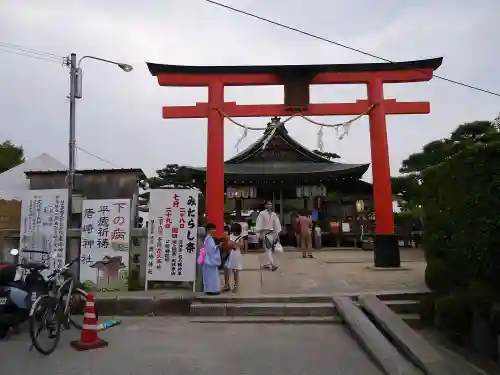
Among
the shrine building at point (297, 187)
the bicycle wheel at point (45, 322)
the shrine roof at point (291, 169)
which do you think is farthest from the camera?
the shrine building at point (297, 187)

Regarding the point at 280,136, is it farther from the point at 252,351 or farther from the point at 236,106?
the point at 252,351

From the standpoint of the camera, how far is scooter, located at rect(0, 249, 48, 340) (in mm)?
6121

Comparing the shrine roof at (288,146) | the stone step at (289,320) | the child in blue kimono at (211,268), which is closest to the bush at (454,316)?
the stone step at (289,320)

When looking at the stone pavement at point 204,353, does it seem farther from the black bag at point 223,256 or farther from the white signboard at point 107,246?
the white signboard at point 107,246

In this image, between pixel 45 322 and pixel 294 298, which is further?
pixel 294 298

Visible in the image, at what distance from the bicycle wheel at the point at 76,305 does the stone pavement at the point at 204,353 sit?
0.38m

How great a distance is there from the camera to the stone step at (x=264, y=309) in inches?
289

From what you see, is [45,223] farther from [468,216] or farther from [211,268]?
[468,216]

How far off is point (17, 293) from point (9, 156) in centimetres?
2948

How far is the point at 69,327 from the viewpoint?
6617mm

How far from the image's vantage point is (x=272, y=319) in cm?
710

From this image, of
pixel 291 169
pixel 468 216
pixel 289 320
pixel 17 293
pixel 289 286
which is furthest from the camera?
pixel 291 169

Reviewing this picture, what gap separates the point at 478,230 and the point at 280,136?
19.8 m

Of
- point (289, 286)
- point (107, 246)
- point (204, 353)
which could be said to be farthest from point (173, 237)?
point (204, 353)
